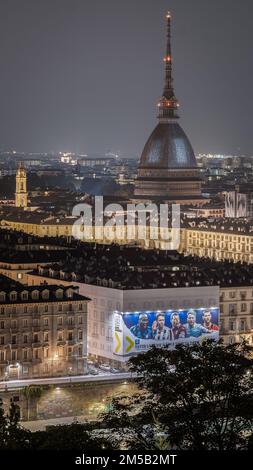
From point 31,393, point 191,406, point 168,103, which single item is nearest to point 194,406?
point 191,406

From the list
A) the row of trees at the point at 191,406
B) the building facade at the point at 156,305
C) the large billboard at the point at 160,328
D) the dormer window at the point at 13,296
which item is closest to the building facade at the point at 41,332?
the dormer window at the point at 13,296

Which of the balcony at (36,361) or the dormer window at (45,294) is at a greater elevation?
the dormer window at (45,294)

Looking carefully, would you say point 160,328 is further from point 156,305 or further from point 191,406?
point 191,406

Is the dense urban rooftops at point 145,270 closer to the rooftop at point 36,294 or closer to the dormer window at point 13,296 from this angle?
the rooftop at point 36,294

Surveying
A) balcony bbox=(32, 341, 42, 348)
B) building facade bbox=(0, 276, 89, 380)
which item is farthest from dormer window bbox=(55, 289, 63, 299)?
balcony bbox=(32, 341, 42, 348)

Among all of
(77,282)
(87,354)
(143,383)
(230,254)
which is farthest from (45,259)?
(143,383)

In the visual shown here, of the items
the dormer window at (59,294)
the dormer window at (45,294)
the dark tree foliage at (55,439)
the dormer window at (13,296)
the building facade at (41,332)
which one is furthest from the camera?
the dormer window at (59,294)
